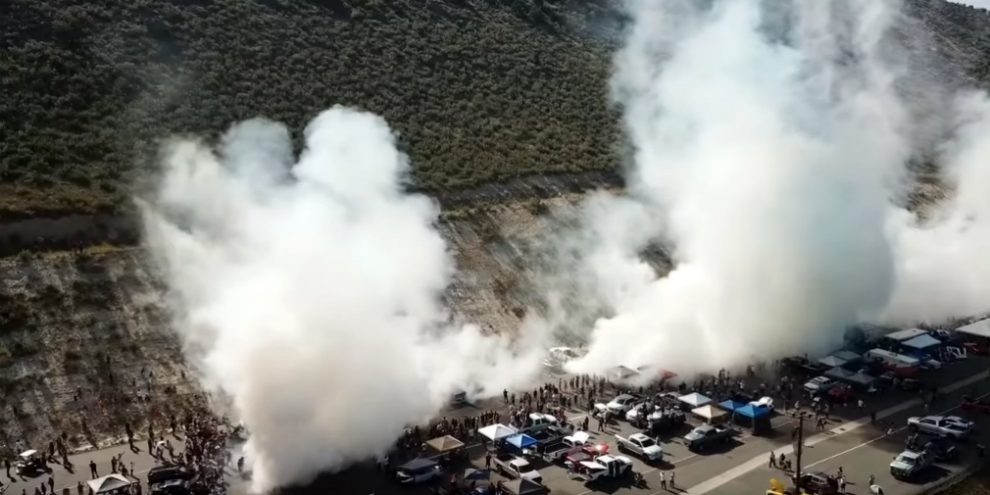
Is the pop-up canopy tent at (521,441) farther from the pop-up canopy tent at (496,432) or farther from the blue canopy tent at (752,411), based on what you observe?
the blue canopy tent at (752,411)

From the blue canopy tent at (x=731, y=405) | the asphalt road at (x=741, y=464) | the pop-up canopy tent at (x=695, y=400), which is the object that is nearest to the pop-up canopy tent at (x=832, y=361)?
the asphalt road at (x=741, y=464)

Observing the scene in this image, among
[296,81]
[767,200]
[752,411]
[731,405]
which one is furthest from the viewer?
[296,81]

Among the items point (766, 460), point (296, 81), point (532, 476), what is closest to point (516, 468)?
point (532, 476)

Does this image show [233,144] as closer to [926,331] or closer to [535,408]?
[535,408]

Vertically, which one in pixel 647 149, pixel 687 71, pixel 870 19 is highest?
pixel 870 19

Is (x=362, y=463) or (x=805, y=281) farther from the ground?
(x=805, y=281)

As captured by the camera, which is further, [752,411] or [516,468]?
[752,411]

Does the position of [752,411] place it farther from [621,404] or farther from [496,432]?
[496,432]

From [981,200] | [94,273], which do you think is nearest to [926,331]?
[981,200]
